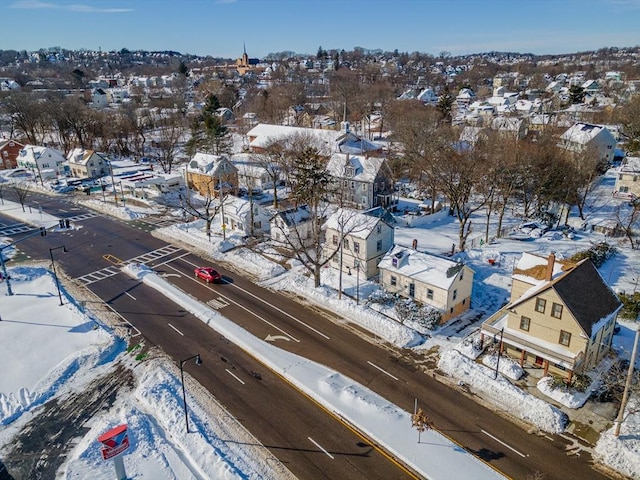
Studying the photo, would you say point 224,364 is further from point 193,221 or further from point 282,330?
point 193,221

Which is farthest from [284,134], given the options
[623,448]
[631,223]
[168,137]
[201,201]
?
[623,448]

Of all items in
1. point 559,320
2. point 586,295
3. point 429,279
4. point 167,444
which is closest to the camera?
point 167,444

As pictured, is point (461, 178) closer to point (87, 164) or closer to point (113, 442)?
point (113, 442)

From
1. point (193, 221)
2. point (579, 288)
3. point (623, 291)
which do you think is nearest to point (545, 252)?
point (623, 291)

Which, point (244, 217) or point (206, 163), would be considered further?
point (206, 163)

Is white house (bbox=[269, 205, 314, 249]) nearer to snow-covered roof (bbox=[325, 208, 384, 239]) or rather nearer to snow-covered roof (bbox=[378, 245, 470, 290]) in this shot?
snow-covered roof (bbox=[325, 208, 384, 239])

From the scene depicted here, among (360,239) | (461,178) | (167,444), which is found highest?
(461,178)

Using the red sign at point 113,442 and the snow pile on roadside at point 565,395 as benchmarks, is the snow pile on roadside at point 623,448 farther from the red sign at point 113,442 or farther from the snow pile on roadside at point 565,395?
the red sign at point 113,442
